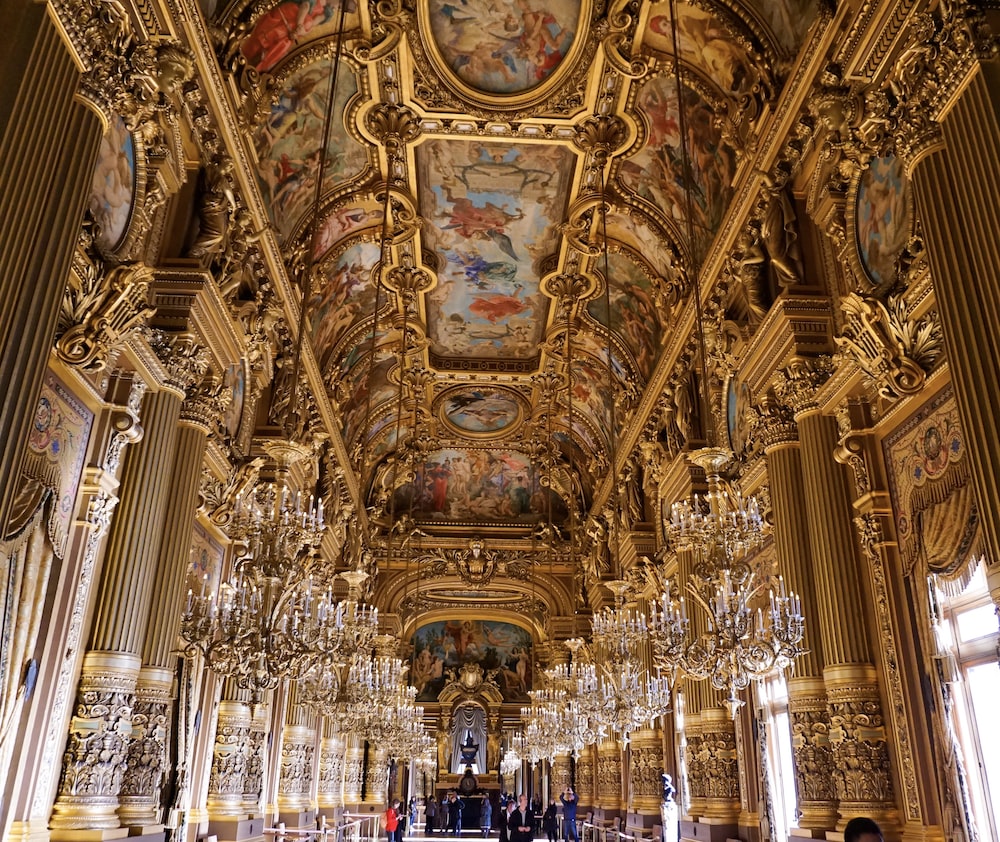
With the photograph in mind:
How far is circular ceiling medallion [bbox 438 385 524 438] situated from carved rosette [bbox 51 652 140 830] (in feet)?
50.0

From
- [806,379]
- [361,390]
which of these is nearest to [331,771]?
[361,390]

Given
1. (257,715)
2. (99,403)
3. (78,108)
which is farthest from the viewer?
(257,715)

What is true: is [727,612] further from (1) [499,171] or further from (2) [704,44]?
(1) [499,171]

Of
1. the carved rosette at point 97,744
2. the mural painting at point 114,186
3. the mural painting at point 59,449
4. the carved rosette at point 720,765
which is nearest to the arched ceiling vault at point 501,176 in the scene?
the mural painting at point 114,186

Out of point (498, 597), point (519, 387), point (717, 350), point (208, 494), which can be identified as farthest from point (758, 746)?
point (498, 597)

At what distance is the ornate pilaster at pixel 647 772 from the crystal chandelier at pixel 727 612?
9.10 meters

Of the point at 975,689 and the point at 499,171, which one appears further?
the point at 499,171

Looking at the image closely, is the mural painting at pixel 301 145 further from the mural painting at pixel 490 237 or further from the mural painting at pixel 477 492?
the mural painting at pixel 477 492

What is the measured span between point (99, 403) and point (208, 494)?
3317mm

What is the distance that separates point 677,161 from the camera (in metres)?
13.2

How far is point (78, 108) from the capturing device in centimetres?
584

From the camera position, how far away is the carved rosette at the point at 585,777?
24516mm

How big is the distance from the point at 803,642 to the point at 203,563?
721 cm

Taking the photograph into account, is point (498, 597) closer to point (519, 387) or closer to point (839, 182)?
point (519, 387)
